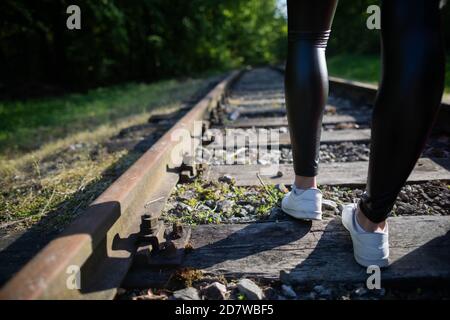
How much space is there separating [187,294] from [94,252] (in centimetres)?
31

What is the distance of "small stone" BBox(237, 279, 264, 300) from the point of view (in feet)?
3.64

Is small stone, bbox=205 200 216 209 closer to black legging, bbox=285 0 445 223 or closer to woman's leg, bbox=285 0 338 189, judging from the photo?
woman's leg, bbox=285 0 338 189

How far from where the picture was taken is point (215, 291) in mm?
1126

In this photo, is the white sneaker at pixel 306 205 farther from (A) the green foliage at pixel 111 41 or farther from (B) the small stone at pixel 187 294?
(A) the green foliage at pixel 111 41

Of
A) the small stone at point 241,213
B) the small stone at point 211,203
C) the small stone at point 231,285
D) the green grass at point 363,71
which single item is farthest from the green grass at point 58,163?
the green grass at point 363,71

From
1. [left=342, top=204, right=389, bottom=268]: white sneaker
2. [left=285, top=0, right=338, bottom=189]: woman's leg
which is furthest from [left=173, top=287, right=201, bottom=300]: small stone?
[left=285, top=0, right=338, bottom=189]: woman's leg

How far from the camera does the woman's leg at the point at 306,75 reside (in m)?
1.40

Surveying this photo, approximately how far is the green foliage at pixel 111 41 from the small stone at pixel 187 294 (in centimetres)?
1146

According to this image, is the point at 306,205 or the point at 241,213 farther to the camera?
the point at 241,213

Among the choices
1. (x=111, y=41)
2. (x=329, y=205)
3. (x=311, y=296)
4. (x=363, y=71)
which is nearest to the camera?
(x=311, y=296)

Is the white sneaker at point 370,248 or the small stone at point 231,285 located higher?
the white sneaker at point 370,248

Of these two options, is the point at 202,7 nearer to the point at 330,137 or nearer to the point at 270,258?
the point at 330,137

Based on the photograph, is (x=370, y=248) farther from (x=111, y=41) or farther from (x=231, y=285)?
(x=111, y=41)

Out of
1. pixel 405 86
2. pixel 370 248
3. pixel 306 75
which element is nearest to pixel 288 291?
pixel 370 248
